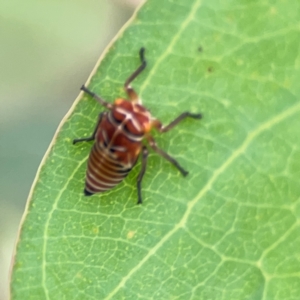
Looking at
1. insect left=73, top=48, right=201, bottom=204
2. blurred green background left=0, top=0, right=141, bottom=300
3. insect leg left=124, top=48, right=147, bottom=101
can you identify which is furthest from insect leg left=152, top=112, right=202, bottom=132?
blurred green background left=0, top=0, right=141, bottom=300

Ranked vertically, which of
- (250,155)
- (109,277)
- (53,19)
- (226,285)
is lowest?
(226,285)

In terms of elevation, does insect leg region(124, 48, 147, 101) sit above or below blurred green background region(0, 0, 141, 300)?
above

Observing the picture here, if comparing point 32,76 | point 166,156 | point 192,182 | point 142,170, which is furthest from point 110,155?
point 32,76

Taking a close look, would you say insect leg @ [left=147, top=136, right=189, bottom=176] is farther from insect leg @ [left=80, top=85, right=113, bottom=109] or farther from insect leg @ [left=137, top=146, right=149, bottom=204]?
insect leg @ [left=80, top=85, right=113, bottom=109]

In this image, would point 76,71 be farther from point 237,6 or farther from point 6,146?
point 237,6

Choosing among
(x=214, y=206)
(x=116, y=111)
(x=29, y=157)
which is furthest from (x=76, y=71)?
(x=214, y=206)

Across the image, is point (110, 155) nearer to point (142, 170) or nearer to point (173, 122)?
point (142, 170)
